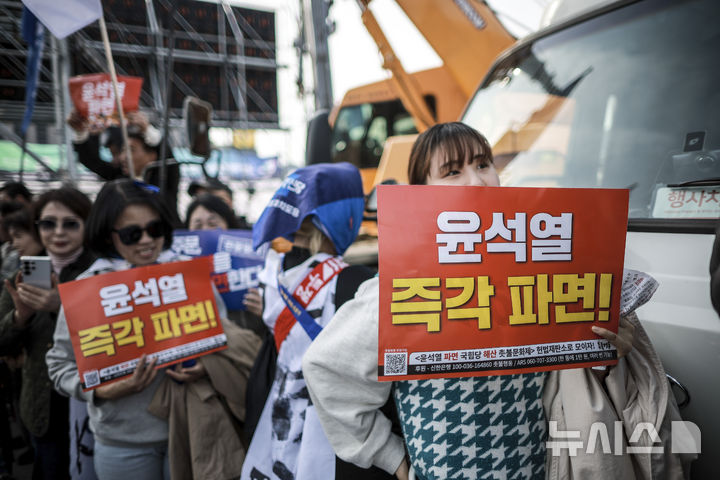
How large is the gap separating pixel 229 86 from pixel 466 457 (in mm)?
15597

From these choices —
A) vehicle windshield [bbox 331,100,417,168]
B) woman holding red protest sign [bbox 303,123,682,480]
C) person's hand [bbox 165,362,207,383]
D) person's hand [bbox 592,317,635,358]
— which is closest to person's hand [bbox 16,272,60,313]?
person's hand [bbox 165,362,207,383]

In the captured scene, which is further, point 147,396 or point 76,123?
point 76,123

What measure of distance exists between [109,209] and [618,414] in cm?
189

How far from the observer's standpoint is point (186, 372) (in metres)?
1.54

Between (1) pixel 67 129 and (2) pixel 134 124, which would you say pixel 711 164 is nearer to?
(2) pixel 134 124

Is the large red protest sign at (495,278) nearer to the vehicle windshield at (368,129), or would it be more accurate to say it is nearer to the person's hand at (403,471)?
the person's hand at (403,471)

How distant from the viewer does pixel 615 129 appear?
1.66m

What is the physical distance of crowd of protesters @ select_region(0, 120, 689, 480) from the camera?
90cm

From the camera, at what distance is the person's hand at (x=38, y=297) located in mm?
1677

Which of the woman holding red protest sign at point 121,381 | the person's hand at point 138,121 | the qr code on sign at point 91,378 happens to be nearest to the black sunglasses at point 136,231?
the woman holding red protest sign at point 121,381

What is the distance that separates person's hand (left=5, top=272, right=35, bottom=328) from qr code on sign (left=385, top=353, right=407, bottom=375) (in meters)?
1.83

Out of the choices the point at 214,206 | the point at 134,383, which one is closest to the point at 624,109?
the point at 134,383

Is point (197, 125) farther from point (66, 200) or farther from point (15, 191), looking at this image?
point (15, 191)

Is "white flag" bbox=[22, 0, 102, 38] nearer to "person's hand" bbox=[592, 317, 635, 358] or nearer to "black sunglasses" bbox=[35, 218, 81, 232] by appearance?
"black sunglasses" bbox=[35, 218, 81, 232]
